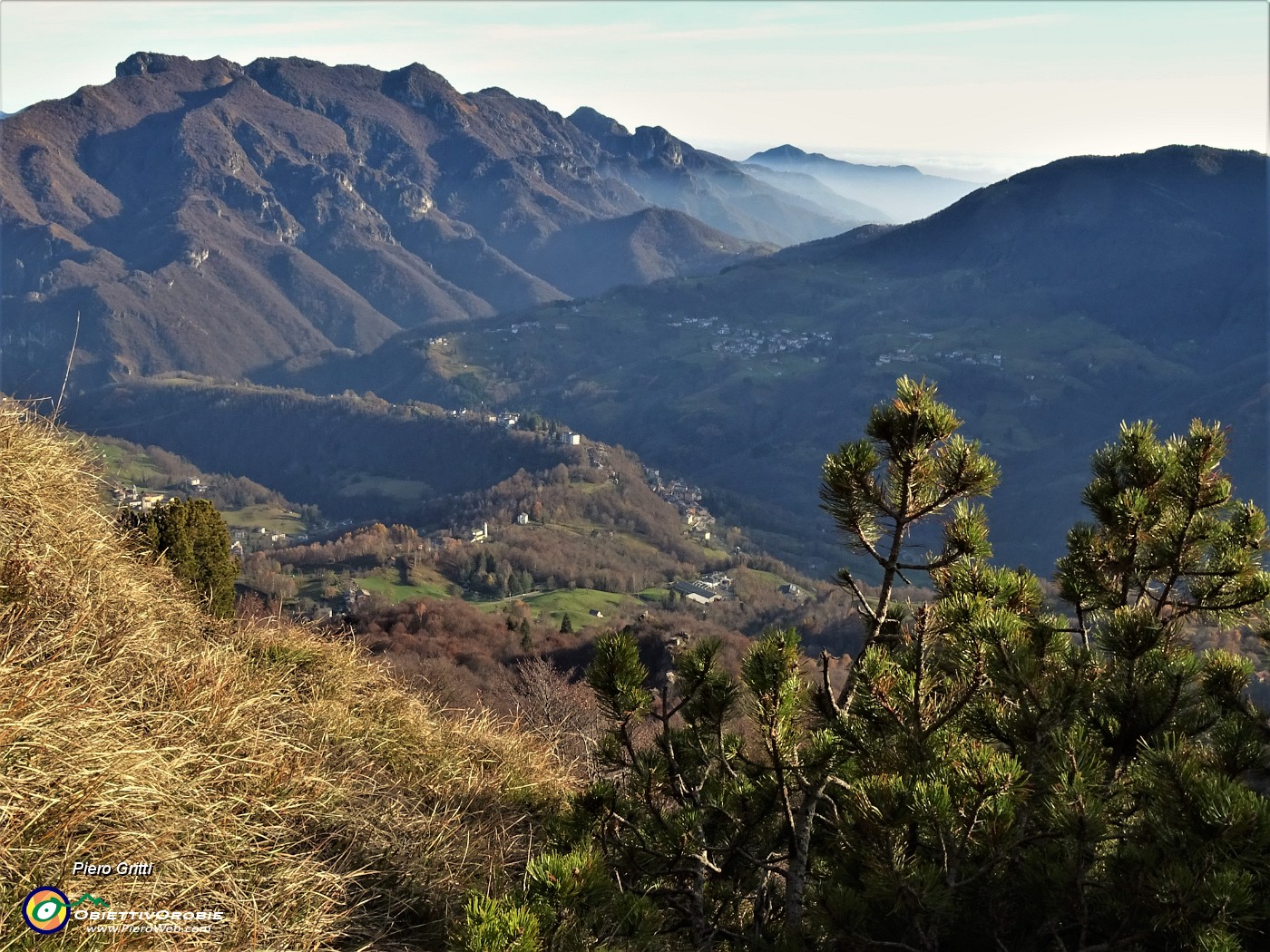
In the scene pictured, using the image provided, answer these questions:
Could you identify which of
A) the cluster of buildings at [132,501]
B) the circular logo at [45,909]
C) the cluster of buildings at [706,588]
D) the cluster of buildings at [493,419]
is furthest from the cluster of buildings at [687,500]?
the circular logo at [45,909]

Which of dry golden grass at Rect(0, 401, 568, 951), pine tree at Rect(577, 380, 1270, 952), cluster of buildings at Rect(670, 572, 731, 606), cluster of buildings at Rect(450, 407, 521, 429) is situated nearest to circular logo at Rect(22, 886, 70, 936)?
dry golden grass at Rect(0, 401, 568, 951)

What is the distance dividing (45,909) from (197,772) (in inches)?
45.0

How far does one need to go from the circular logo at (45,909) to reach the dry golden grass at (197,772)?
4cm

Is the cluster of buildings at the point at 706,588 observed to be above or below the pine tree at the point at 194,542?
below

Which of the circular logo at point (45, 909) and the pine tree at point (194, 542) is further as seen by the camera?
the pine tree at point (194, 542)

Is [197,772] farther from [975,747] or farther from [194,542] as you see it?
[194,542]

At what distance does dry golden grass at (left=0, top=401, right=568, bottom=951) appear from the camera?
141 inches

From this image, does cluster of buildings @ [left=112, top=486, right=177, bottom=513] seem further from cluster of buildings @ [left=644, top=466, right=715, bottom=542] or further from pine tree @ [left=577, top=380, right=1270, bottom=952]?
cluster of buildings @ [left=644, top=466, right=715, bottom=542]

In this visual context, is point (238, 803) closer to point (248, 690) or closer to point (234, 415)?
point (248, 690)

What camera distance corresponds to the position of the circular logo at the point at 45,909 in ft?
10.7

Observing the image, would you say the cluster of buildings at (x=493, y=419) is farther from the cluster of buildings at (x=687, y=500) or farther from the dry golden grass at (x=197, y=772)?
the dry golden grass at (x=197, y=772)

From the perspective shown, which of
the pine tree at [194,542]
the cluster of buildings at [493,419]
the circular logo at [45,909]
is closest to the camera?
the circular logo at [45,909]

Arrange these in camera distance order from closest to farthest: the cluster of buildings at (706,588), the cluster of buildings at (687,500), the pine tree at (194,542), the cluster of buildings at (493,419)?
the pine tree at (194,542)
the cluster of buildings at (706,588)
the cluster of buildings at (687,500)
the cluster of buildings at (493,419)

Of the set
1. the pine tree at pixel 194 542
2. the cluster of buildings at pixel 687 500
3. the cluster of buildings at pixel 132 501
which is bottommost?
the cluster of buildings at pixel 687 500
